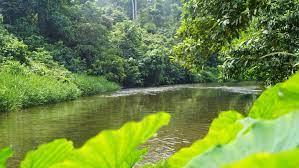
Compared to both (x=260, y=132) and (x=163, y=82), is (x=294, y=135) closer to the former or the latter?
(x=260, y=132)

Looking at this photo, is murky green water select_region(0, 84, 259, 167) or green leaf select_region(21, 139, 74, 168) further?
murky green water select_region(0, 84, 259, 167)

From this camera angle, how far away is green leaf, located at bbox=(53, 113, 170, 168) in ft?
0.94

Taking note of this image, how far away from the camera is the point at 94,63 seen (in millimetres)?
19094

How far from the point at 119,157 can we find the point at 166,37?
2794 cm

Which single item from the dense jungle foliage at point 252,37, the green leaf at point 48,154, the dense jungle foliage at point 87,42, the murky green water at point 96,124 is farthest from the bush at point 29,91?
the green leaf at point 48,154

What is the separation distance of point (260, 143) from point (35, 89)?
1187 cm

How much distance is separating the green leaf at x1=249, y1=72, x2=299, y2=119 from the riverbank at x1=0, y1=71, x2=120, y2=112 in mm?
9564

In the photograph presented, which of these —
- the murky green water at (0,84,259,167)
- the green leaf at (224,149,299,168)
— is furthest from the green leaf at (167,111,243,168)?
the murky green water at (0,84,259,167)

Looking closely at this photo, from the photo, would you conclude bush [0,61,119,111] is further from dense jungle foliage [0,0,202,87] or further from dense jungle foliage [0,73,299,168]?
dense jungle foliage [0,73,299,168]

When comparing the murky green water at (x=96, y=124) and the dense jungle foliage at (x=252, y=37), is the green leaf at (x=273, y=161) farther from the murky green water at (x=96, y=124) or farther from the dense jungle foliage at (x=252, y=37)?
the murky green water at (x=96, y=124)

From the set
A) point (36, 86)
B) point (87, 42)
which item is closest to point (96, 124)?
point (36, 86)

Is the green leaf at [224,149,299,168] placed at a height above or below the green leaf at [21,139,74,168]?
above

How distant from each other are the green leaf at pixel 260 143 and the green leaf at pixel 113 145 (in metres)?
0.06

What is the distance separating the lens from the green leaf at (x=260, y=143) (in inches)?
9.4
